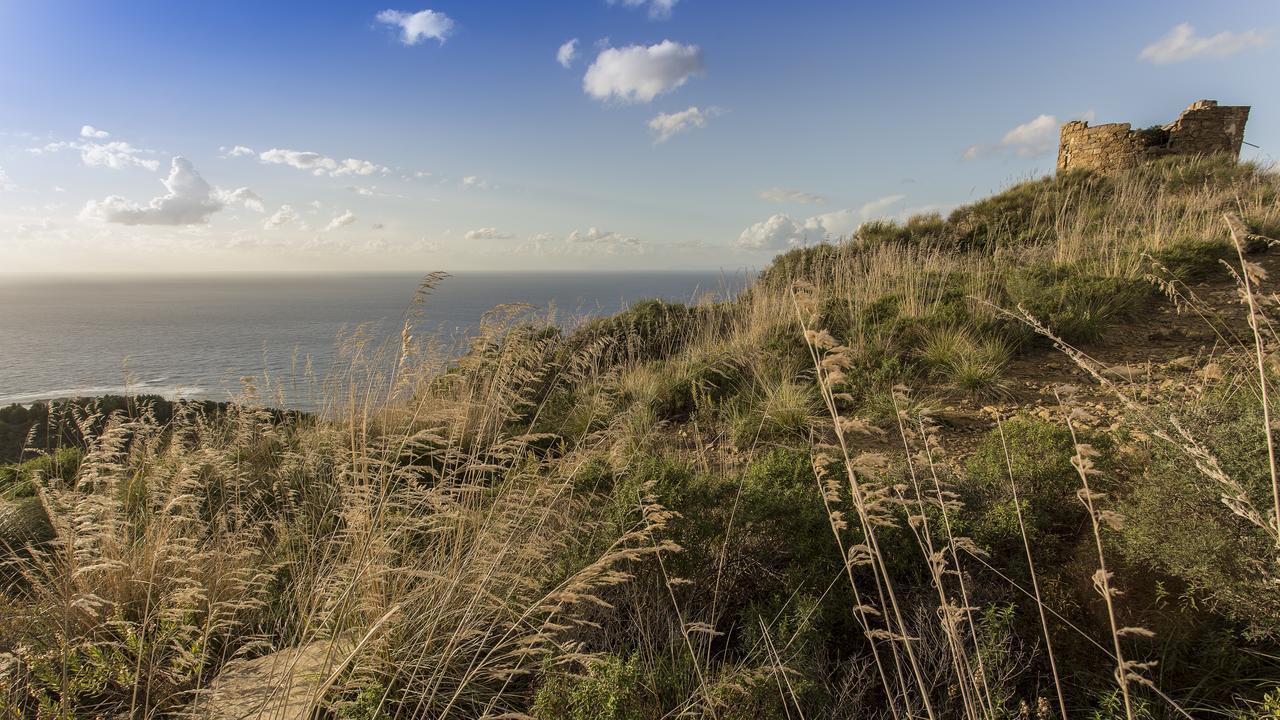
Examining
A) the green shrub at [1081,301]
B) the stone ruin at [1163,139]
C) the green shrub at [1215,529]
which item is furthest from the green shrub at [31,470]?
the stone ruin at [1163,139]

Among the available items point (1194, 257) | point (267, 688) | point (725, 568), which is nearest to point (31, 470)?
point (267, 688)

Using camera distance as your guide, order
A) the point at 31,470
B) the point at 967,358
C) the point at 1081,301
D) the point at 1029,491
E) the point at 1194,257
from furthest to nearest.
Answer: the point at 1194,257 → the point at 1081,301 → the point at 967,358 → the point at 31,470 → the point at 1029,491

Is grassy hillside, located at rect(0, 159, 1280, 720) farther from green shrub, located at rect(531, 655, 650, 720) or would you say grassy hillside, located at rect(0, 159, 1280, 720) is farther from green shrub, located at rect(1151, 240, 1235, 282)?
green shrub, located at rect(1151, 240, 1235, 282)

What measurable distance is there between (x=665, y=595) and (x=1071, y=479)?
242cm

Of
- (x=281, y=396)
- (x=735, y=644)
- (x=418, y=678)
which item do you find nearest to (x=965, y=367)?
(x=735, y=644)

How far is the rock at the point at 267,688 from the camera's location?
1.78 m

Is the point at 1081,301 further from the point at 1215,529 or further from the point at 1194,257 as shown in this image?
the point at 1215,529

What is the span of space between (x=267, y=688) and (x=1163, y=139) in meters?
21.3

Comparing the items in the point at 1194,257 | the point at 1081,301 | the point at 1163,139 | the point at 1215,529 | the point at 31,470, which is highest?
the point at 1163,139

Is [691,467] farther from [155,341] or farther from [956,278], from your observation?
[155,341]

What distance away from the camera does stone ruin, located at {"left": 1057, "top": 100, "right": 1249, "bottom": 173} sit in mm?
13914

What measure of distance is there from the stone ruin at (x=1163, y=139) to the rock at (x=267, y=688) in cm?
1951

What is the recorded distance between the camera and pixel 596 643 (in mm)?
2367

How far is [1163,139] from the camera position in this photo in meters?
14.5
